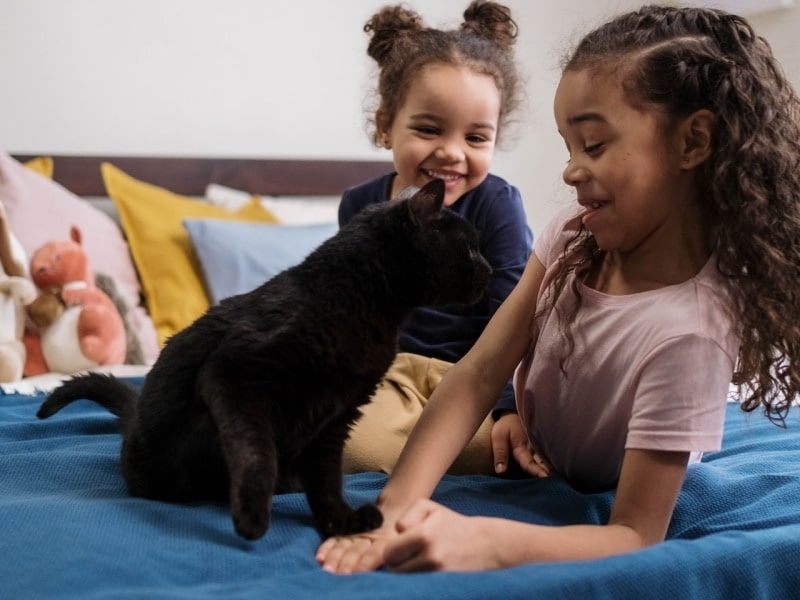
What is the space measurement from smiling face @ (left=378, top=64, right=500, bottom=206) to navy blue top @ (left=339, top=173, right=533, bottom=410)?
5cm

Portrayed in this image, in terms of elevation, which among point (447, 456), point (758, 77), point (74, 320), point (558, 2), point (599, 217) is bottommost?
point (74, 320)

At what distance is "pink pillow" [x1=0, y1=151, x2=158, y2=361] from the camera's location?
245cm

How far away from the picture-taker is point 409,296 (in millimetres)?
1176

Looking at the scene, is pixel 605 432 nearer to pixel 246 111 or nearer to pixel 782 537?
pixel 782 537

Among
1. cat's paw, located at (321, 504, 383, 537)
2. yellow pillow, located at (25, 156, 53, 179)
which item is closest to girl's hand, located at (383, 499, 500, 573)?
cat's paw, located at (321, 504, 383, 537)

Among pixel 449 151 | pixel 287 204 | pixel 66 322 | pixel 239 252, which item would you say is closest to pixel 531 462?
pixel 449 151

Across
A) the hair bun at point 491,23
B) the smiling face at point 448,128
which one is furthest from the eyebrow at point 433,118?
the hair bun at point 491,23

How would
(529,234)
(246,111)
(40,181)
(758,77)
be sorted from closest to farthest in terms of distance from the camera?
(758,77) → (529,234) → (40,181) → (246,111)

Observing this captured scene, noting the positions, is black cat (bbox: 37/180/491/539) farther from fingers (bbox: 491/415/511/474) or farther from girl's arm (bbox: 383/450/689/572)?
fingers (bbox: 491/415/511/474)

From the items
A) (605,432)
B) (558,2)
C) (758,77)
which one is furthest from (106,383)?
(558,2)

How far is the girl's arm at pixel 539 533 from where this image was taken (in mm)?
904

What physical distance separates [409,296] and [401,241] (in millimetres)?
74

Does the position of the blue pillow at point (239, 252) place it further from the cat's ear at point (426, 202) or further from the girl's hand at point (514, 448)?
the cat's ear at point (426, 202)

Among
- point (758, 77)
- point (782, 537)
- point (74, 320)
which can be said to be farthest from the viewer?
point (74, 320)
